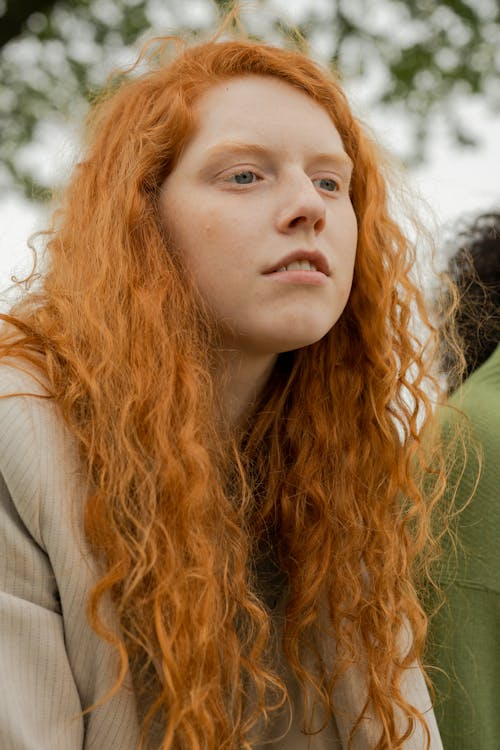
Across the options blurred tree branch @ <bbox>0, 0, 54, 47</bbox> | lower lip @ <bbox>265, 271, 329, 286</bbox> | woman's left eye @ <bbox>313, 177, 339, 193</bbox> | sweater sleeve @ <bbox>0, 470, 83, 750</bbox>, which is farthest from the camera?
blurred tree branch @ <bbox>0, 0, 54, 47</bbox>

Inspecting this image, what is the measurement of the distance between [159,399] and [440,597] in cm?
88

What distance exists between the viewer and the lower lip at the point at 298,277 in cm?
185

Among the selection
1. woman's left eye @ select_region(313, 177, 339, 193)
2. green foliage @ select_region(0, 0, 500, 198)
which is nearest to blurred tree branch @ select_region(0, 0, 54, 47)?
green foliage @ select_region(0, 0, 500, 198)

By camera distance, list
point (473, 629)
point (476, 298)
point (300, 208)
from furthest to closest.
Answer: point (476, 298), point (473, 629), point (300, 208)

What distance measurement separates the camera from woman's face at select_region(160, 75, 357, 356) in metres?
1.86

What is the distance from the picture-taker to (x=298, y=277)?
186 centimetres

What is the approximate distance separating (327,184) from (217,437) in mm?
556

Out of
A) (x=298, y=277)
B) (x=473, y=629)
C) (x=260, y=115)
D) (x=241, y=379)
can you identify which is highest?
(x=260, y=115)

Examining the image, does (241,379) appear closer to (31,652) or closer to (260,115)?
(260,115)

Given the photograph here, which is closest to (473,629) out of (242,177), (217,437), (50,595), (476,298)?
(217,437)

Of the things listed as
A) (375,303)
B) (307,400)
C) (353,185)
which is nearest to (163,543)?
(307,400)

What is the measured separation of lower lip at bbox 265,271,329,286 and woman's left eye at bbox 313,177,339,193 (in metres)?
0.22

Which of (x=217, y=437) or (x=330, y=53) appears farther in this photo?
(x=330, y=53)

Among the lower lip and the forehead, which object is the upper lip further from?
the forehead
